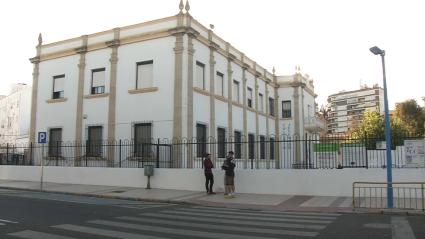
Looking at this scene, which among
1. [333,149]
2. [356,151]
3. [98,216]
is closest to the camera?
[98,216]

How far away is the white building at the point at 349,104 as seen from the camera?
147m

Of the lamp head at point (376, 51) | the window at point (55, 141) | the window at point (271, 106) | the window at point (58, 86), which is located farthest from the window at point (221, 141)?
the lamp head at point (376, 51)

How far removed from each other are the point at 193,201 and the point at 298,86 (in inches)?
1055

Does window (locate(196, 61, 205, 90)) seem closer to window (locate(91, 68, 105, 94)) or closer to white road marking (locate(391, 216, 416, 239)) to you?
window (locate(91, 68, 105, 94))

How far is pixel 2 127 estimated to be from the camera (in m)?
70.2

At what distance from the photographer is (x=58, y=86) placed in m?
29.5

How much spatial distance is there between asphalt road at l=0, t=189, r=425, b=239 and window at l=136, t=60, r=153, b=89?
39.5 feet

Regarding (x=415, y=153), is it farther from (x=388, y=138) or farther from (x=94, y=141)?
(x=94, y=141)

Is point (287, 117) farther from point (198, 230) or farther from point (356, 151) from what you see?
point (198, 230)

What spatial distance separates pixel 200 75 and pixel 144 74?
3.25 metres

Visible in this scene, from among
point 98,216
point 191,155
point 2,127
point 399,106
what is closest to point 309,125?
point 399,106

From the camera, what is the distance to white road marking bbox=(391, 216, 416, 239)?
9211mm

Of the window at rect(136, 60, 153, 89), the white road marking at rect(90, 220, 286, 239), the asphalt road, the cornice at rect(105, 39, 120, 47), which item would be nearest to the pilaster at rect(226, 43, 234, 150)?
the window at rect(136, 60, 153, 89)

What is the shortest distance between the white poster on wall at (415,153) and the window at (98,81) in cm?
1745
